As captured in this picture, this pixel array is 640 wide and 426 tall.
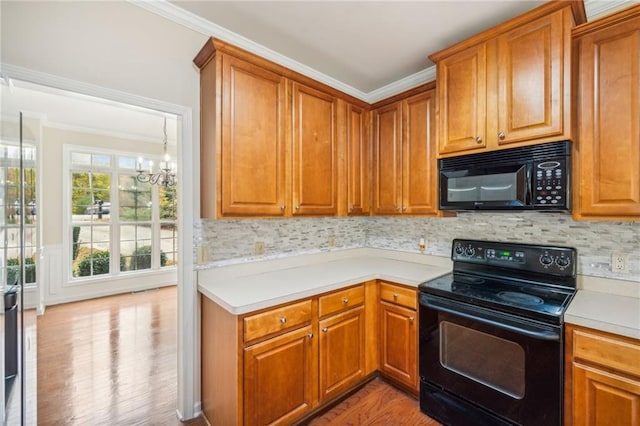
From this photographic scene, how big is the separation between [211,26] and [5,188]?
1.50 meters

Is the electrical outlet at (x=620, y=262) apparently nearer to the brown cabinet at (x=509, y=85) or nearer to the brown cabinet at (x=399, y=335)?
the brown cabinet at (x=509, y=85)

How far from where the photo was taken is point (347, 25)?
190 cm

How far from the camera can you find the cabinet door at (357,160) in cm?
253

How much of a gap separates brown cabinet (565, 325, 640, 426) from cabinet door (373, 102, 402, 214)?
1.45 m

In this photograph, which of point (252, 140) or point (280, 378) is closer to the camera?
point (280, 378)

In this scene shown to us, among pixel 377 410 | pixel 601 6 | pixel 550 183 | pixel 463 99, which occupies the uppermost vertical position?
pixel 601 6

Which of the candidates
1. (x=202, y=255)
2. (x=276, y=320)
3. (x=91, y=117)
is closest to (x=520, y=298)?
(x=276, y=320)

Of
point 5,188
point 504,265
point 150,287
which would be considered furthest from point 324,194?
point 150,287

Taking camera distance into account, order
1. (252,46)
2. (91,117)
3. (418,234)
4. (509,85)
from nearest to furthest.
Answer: (509,85) < (252,46) < (418,234) < (91,117)

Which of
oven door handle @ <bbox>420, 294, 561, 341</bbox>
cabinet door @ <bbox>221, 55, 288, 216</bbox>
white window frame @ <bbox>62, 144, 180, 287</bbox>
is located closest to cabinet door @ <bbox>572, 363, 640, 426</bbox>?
oven door handle @ <bbox>420, 294, 561, 341</bbox>

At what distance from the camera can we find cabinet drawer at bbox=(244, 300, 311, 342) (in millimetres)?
1557

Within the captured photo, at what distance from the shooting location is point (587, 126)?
1.56m

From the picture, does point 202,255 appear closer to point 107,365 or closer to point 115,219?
point 107,365

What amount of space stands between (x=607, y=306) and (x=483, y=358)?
69 cm
